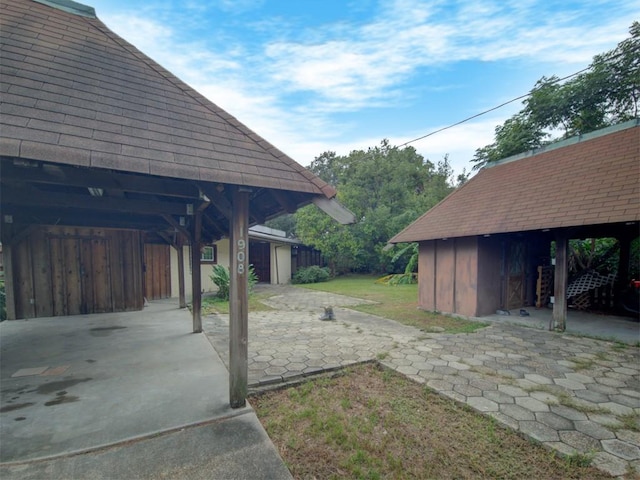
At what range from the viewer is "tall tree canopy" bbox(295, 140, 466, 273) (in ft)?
60.6

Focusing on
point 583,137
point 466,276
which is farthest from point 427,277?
point 583,137

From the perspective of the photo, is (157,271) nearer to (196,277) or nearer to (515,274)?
(196,277)

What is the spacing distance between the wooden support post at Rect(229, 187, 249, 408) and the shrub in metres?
14.3

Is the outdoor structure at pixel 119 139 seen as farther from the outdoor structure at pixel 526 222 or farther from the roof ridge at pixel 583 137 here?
the roof ridge at pixel 583 137

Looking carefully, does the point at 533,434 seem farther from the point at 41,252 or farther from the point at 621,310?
the point at 41,252

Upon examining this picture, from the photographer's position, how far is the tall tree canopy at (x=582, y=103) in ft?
37.2

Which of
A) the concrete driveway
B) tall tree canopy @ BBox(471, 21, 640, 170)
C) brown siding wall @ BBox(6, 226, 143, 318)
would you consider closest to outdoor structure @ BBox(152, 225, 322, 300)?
brown siding wall @ BBox(6, 226, 143, 318)

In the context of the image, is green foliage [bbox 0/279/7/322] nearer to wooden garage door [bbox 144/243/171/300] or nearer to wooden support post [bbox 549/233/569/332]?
wooden garage door [bbox 144/243/171/300]

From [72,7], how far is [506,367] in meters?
7.66

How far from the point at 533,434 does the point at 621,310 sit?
26.5 ft

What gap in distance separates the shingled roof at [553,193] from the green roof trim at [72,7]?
796 centimetres

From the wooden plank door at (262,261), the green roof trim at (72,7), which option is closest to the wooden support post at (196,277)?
the green roof trim at (72,7)

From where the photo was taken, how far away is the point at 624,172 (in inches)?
216

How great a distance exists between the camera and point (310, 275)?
17.4 metres
